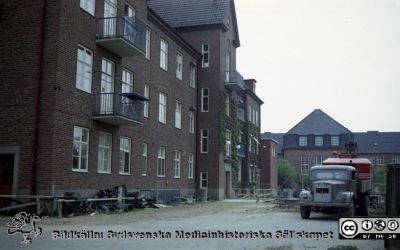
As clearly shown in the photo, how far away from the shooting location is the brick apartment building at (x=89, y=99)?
20.2 meters

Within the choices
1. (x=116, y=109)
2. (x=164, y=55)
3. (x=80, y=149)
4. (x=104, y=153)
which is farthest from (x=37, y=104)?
(x=164, y=55)

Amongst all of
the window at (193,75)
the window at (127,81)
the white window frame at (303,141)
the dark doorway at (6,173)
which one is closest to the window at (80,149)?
the dark doorway at (6,173)

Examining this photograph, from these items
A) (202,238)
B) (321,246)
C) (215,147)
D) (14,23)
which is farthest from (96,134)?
(215,147)

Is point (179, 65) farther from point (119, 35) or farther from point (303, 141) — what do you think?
point (303, 141)

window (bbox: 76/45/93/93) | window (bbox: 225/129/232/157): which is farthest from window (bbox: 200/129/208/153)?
window (bbox: 76/45/93/93)

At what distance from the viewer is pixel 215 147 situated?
128 ft

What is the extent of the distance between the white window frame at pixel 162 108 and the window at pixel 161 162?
6.30 feet

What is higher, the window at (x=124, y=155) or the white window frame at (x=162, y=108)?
the white window frame at (x=162, y=108)

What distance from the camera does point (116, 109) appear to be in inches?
914

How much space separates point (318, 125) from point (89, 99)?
215 ft

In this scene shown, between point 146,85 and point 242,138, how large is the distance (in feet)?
70.1

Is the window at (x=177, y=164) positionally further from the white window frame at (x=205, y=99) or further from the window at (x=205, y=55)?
the window at (x=205, y=55)

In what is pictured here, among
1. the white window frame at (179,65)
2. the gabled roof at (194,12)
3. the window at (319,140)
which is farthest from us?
the window at (319,140)

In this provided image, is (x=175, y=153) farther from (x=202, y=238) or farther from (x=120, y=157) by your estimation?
(x=202, y=238)
